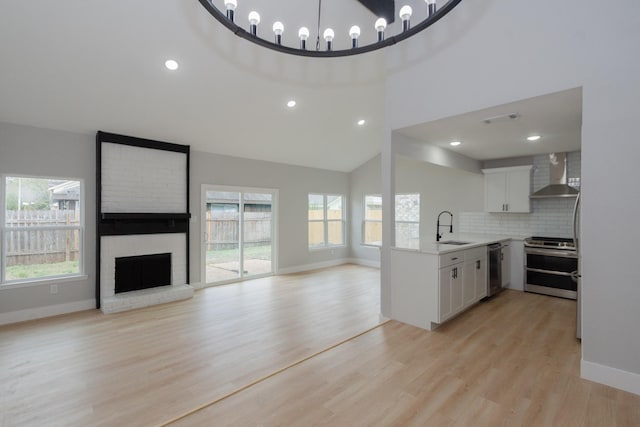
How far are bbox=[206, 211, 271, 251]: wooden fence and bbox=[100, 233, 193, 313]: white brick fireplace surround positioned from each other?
652mm

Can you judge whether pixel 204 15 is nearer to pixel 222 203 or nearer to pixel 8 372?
pixel 222 203

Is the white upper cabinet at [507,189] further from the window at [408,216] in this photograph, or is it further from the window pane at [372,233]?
the window pane at [372,233]

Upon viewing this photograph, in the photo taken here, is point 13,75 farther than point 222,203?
No

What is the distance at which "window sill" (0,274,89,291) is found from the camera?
3954 mm

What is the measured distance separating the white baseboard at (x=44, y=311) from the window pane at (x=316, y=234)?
4.60 metres

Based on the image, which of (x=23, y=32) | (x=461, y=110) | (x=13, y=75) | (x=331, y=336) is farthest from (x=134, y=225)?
(x=461, y=110)

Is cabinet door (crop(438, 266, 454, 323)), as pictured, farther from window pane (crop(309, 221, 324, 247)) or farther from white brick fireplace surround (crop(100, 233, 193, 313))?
window pane (crop(309, 221, 324, 247))

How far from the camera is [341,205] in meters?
→ 8.47

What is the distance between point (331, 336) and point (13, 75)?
4.60 metres

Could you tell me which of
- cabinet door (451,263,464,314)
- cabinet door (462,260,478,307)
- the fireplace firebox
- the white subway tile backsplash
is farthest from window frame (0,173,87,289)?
the white subway tile backsplash

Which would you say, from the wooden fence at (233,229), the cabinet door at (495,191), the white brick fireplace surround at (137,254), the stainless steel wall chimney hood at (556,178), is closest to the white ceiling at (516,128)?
the stainless steel wall chimney hood at (556,178)

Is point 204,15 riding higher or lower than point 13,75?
higher

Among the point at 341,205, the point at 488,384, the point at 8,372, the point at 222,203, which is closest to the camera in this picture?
the point at 488,384

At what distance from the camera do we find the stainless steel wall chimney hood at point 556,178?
16.8 ft
